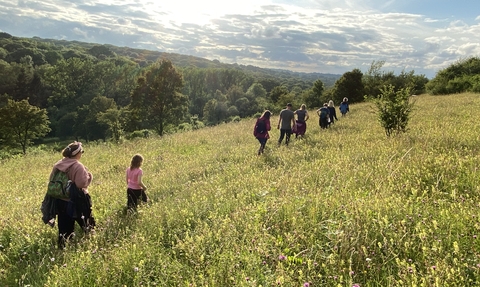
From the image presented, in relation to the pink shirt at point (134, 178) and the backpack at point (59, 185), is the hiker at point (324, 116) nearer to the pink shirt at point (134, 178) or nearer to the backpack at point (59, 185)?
the pink shirt at point (134, 178)

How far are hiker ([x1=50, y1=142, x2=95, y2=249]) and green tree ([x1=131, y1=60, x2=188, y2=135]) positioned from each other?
90.8ft

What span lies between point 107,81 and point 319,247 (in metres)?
88.8

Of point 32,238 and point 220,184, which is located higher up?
point 220,184

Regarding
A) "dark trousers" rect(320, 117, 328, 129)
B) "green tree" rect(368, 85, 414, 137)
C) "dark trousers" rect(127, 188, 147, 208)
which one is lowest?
"dark trousers" rect(127, 188, 147, 208)

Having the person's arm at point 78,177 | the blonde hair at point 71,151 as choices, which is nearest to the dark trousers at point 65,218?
the person's arm at point 78,177

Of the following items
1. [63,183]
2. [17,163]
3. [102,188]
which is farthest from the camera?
[17,163]

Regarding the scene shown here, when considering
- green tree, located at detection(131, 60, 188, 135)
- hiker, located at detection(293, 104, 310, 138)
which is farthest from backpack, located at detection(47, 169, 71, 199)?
green tree, located at detection(131, 60, 188, 135)

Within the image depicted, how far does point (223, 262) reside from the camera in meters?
3.23

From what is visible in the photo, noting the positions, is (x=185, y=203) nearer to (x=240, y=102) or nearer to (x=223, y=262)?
(x=223, y=262)

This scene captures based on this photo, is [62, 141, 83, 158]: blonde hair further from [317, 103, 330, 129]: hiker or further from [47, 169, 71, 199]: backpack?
[317, 103, 330, 129]: hiker

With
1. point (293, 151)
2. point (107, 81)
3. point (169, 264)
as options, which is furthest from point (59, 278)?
point (107, 81)

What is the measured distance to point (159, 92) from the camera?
31.7 metres

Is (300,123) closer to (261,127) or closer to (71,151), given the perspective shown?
(261,127)

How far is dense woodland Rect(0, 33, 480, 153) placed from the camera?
32.3m
